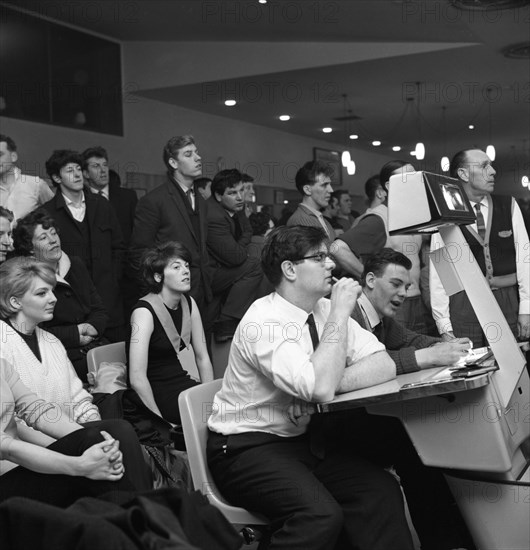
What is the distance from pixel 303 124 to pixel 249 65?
3.08 metres

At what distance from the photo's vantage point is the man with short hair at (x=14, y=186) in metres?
4.10

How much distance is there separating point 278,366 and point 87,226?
2.48 meters

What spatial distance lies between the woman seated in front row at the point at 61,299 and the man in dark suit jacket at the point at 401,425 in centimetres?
136

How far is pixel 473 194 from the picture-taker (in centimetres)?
359

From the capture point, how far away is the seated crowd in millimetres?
2146

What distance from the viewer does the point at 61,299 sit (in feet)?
12.0

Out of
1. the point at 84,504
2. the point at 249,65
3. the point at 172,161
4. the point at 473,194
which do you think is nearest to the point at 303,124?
the point at 249,65

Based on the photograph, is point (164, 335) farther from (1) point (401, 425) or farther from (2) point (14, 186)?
(2) point (14, 186)

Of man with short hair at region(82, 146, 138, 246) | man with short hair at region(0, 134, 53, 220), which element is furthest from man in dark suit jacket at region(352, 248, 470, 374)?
man with short hair at region(82, 146, 138, 246)

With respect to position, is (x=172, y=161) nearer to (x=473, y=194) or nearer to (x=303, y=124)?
(x=473, y=194)

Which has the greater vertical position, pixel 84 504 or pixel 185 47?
pixel 185 47

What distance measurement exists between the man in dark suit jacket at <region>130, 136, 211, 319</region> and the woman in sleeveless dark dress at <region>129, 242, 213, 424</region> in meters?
0.61

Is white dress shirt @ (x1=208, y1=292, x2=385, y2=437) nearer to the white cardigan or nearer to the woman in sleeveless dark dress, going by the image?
the white cardigan

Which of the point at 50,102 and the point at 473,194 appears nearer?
the point at 473,194
